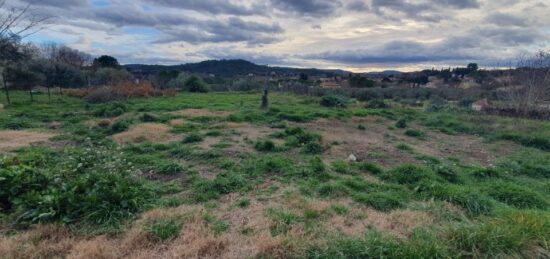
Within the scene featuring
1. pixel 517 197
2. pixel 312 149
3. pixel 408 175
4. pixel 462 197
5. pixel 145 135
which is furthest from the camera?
pixel 145 135

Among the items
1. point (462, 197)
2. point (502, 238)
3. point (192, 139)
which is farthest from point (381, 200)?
point (192, 139)

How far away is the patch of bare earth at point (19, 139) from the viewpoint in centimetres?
672

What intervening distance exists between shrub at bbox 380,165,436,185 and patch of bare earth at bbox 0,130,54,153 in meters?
7.46

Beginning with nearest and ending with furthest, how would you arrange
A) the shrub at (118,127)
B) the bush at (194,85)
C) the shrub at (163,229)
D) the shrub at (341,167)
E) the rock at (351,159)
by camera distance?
the shrub at (163,229), the shrub at (341,167), the rock at (351,159), the shrub at (118,127), the bush at (194,85)

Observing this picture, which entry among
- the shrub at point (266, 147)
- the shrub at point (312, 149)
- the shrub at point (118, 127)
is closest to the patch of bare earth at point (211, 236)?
the shrub at point (312, 149)

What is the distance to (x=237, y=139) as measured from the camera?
27.0ft

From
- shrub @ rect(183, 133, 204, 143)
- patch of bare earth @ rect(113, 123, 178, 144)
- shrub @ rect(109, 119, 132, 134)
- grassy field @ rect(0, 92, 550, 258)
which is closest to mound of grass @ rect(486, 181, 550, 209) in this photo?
grassy field @ rect(0, 92, 550, 258)

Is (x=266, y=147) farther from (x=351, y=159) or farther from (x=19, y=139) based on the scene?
(x=19, y=139)

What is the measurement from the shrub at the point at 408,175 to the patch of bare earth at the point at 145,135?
521 centimetres

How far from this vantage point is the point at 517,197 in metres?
4.41

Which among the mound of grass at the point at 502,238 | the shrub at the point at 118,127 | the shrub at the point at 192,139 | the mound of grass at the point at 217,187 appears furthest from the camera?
the shrub at the point at 118,127

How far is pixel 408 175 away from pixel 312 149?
2.35m

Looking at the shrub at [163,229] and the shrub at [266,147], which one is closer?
the shrub at [163,229]

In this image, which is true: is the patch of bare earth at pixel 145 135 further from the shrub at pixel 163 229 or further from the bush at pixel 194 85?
the bush at pixel 194 85
